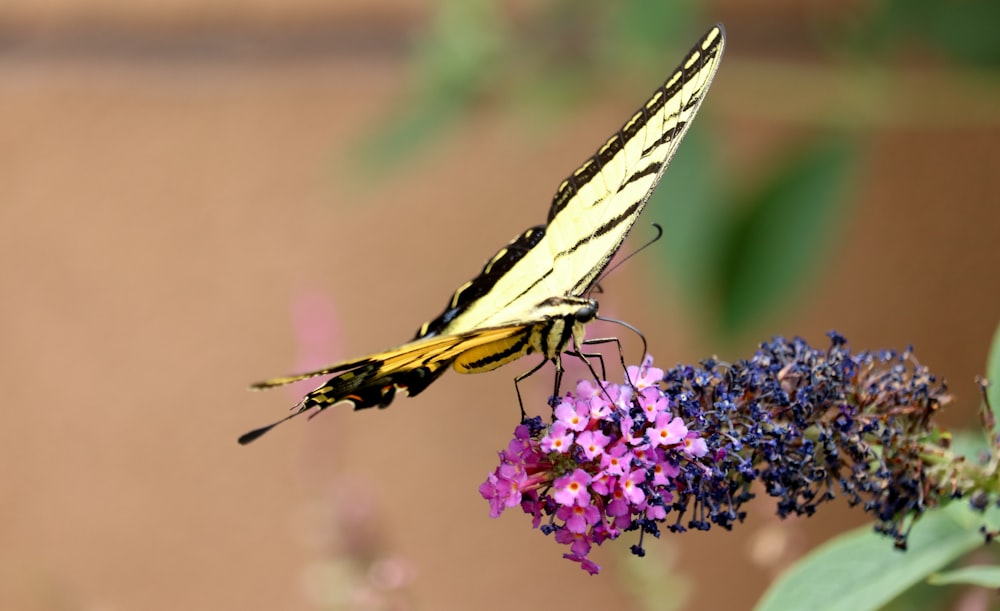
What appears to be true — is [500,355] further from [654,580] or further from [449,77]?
[449,77]

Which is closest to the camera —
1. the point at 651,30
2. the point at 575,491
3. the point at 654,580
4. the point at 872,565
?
the point at 575,491

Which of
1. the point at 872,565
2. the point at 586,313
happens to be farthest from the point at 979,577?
the point at 586,313

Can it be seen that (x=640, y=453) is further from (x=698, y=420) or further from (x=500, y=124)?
(x=500, y=124)

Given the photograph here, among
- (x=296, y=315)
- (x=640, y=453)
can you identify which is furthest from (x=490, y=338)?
(x=296, y=315)

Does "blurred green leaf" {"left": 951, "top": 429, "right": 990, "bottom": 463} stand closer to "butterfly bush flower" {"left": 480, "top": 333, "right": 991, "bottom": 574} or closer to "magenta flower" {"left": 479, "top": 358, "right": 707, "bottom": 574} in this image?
"butterfly bush flower" {"left": 480, "top": 333, "right": 991, "bottom": 574}

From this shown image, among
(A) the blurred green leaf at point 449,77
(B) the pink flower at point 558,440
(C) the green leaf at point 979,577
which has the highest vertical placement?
(A) the blurred green leaf at point 449,77

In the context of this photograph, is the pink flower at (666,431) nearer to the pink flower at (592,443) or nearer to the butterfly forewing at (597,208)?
the pink flower at (592,443)

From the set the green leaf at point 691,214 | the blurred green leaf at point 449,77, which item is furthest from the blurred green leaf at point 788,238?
the blurred green leaf at point 449,77
